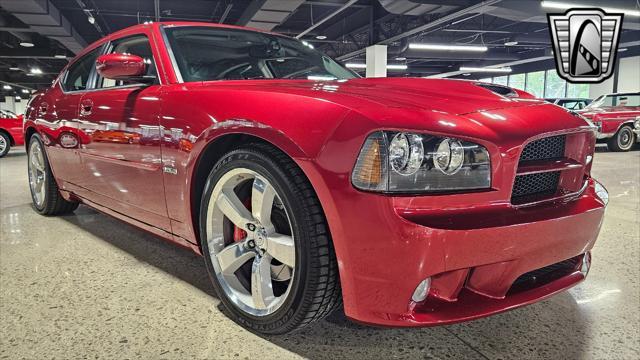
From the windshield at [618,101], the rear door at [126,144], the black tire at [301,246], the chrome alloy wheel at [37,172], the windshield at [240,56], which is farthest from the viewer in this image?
the windshield at [618,101]

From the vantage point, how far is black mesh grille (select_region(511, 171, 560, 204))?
4.42 ft

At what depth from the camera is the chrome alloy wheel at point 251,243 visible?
1.47 m

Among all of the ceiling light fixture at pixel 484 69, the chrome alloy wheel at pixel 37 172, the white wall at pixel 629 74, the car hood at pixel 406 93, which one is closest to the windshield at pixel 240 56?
the car hood at pixel 406 93

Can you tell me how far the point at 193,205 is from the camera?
174cm

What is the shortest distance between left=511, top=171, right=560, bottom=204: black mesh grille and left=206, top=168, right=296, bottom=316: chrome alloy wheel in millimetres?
727

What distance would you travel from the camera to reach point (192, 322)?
5.39ft

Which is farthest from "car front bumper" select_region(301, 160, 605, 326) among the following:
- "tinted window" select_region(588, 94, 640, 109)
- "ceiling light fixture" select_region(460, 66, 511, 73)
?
"ceiling light fixture" select_region(460, 66, 511, 73)

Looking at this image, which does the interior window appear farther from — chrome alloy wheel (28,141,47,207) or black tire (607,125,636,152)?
black tire (607,125,636,152)

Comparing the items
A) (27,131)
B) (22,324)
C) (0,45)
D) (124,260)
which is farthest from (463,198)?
(0,45)

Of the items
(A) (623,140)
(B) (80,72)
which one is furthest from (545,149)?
(A) (623,140)

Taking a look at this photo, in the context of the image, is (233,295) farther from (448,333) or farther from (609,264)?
(609,264)

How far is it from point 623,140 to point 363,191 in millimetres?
10766

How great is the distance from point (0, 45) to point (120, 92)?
63.9ft

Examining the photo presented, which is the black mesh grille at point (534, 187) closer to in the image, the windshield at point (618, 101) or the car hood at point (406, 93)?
the car hood at point (406, 93)
